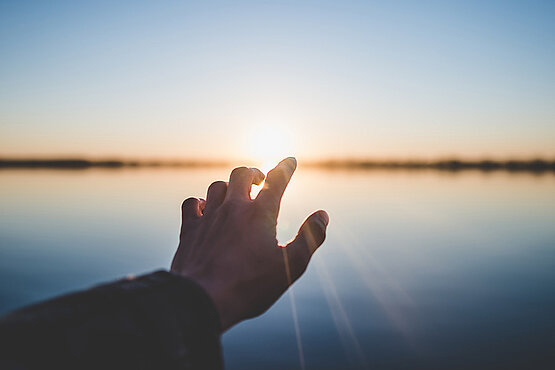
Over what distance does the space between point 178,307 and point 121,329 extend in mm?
111

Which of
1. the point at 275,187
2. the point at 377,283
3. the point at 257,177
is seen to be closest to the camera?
the point at 275,187

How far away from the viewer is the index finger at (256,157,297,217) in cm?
125

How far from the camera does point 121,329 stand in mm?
606

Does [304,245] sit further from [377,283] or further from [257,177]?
[377,283]

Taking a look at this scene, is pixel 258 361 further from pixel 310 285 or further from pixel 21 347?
pixel 21 347

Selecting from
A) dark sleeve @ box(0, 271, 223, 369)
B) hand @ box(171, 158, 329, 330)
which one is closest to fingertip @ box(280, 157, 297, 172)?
hand @ box(171, 158, 329, 330)

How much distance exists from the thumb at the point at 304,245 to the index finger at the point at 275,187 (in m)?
0.15

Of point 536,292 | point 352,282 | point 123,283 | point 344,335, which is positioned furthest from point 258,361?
point 536,292

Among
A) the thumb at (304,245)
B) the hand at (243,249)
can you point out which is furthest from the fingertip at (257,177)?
the thumb at (304,245)

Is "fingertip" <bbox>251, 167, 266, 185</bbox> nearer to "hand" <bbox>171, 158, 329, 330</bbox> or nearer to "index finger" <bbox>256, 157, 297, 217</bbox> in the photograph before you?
"hand" <bbox>171, 158, 329, 330</bbox>

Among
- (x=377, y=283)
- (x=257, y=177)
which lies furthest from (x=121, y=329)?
(x=377, y=283)

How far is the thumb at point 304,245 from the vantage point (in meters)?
1.26

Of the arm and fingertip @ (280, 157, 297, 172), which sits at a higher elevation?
fingertip @ (280, 157, 297, 172)

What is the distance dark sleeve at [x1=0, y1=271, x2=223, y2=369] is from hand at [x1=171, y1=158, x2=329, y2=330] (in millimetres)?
178
